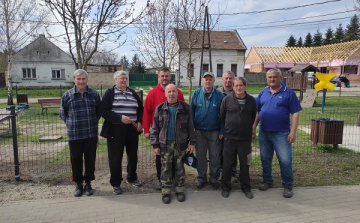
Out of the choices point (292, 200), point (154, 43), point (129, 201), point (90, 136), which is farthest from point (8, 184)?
point (154, 43)

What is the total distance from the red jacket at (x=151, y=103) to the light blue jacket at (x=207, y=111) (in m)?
0.29

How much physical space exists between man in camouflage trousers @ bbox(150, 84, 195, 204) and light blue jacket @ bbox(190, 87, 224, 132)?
0.28m

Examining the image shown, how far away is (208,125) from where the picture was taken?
4.09 m

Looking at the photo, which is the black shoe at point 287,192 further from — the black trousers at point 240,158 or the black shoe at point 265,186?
the black trousers at point 240,158

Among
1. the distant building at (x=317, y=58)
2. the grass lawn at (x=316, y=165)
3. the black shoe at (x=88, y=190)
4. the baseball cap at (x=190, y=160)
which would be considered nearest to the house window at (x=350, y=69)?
the distant building at (x=317, y=58)

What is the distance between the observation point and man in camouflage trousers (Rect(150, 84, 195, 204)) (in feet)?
12.4

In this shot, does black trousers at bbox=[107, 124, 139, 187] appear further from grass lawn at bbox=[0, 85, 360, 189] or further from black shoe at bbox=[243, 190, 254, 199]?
black shoe at bbox=[243, 190, 254, 199]

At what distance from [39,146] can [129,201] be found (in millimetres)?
4384

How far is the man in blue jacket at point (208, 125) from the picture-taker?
13.4 feet

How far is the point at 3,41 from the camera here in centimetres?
1775

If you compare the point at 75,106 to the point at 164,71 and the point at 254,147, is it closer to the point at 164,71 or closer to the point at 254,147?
the point at 164,71

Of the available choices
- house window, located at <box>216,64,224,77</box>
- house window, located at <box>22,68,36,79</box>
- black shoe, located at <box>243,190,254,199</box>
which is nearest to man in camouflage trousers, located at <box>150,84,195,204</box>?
black shoe, located at <box>243,190,254,199</box>

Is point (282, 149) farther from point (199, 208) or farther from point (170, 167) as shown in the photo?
point (170, 167)

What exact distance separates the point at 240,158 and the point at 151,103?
5.20 feet
